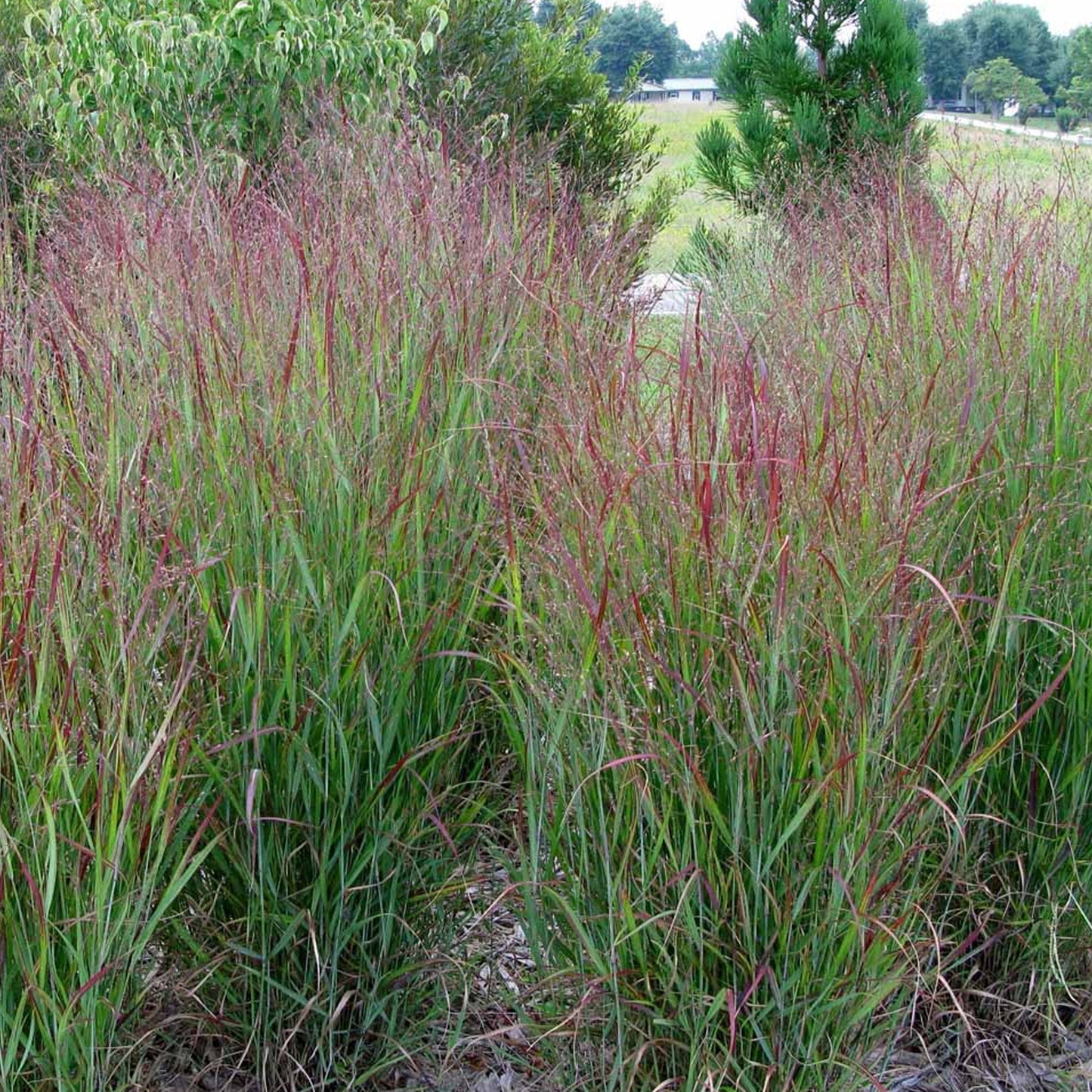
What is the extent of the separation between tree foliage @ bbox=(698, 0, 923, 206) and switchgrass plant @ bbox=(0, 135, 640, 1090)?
6.70 metres

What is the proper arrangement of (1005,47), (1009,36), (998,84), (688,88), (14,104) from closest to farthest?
(14,104)
(998,84)
(1009,36)
(1005,47)
(688,88)

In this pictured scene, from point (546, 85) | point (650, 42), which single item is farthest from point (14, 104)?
point (650, 42)

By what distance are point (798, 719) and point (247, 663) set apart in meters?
0.90

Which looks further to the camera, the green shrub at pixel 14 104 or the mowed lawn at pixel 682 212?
the mowed lawn at pixel 682 212

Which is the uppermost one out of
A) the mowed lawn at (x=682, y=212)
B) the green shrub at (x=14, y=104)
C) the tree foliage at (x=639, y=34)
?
the tree foliage at (x=639, y=34)

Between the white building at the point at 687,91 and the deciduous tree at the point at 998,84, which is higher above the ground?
the deciduous tree at the point at 998,84

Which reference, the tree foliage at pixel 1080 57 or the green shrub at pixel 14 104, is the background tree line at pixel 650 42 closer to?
the tree foliage at pixel 1080 57

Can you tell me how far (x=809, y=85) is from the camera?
931 centimetres

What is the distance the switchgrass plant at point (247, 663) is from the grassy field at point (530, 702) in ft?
0.04

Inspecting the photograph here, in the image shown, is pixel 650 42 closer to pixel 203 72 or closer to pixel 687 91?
pixel 687 91

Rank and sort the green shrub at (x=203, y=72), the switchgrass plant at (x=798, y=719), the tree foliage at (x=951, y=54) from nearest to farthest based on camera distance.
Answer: the switchgrass plant at (x=798, y=719)
the green shrub at (x=203, y=72)
the tree foliage at (x=951, y=54)

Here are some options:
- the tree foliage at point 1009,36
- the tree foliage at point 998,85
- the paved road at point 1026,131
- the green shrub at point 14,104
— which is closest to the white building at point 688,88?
the tree foliage at point 1009,36

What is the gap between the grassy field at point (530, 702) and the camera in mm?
1926

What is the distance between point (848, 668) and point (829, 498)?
272 millimetres
